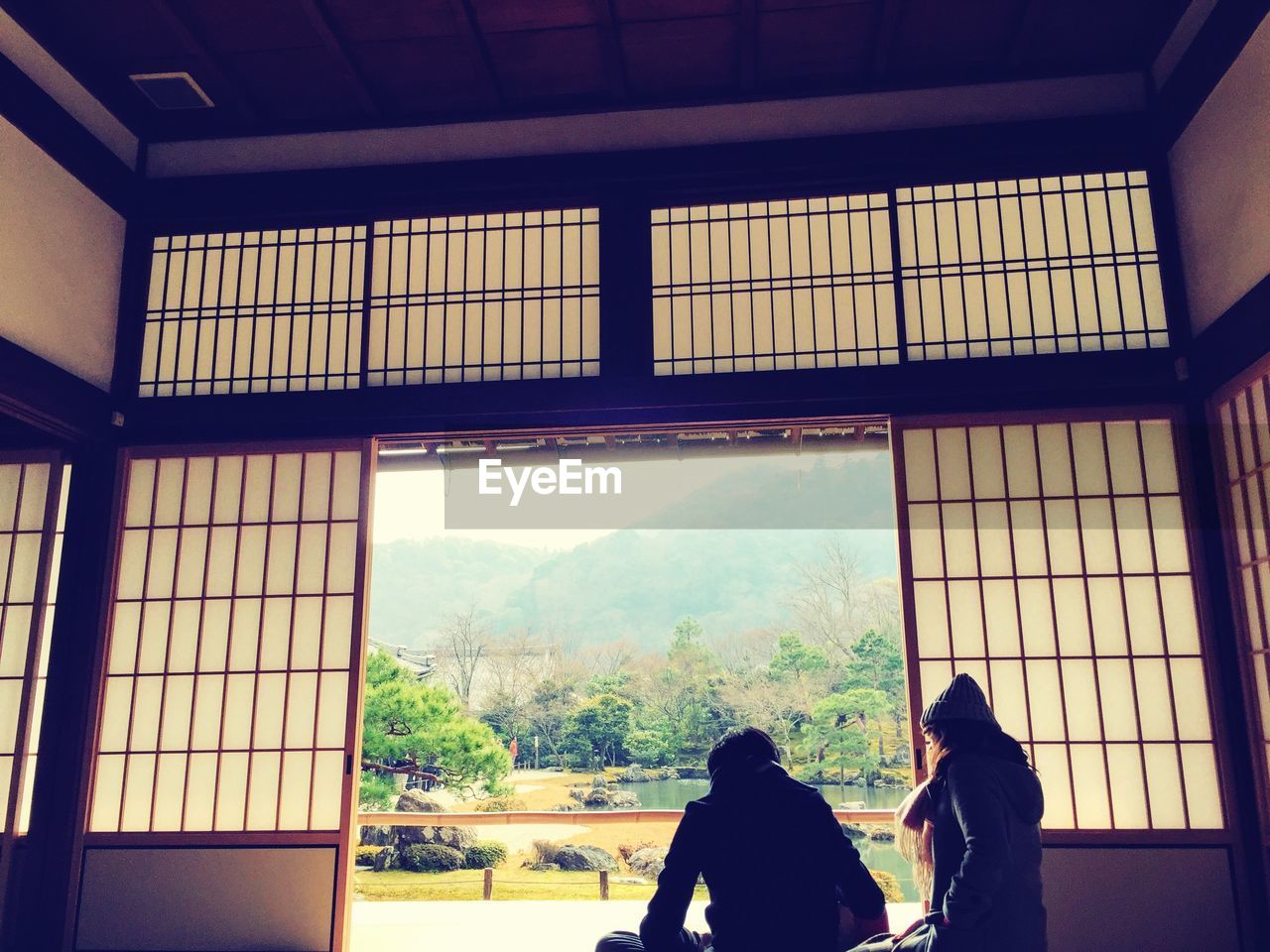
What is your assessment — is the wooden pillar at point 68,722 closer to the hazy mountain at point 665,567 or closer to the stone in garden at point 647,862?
the stone in garden at point 647,862

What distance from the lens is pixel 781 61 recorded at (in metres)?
3.47

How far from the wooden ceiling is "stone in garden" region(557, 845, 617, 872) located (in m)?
7.63

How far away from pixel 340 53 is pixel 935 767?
313 cm

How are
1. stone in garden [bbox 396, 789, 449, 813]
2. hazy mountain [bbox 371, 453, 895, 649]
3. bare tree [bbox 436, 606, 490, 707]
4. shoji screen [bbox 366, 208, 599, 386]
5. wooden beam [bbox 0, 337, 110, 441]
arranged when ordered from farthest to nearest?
hazy mountain [bbox 371, 453, 895, 649], bare tree [bbox 436, 606, 490, 707], stone in garden [bbox 396, 789, 449, 813], shoji screen [bbox 366, 208, 599, 386], wooden beam [bbox 0, 337, 110, 441]

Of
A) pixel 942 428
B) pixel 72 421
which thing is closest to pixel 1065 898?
pixel 942 428

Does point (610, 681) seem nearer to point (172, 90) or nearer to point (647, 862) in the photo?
point (647, 862)

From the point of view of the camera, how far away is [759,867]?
1539mm

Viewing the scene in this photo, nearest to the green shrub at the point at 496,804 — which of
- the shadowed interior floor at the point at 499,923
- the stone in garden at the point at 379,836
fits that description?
the stone in garden at the point at 379,836

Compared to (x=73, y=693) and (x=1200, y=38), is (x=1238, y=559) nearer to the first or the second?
(x=1200, y=38)

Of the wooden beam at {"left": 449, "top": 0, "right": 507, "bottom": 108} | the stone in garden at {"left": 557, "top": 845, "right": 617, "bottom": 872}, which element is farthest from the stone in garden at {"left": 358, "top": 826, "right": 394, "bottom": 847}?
the wooden beam at {"left": 449, "top": 0, "right": 507, "bottom": 108}

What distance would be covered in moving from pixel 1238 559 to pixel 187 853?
3885 mm

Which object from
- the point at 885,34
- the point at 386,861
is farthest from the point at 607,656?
the point at 885,34

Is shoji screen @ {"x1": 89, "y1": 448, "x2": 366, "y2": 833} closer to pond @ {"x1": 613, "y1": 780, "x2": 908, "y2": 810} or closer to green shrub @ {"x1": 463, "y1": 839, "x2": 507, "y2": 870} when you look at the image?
green shrub @ {"x1": 463, "y1": 839, "x2": 507, "y2": 870}

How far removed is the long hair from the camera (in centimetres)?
174
